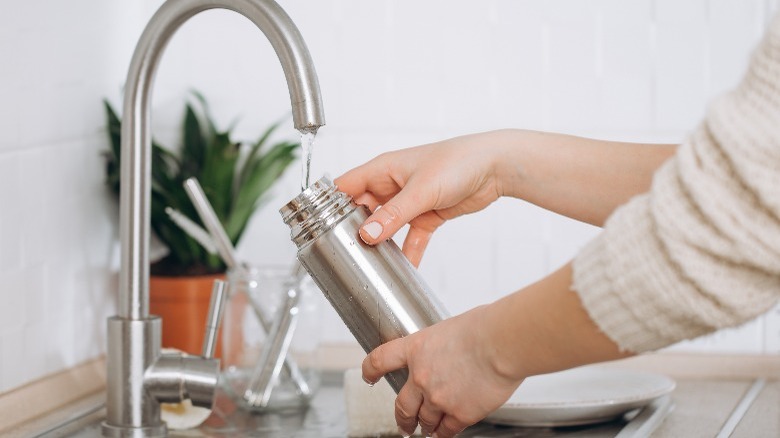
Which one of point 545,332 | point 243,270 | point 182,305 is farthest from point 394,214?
point 182,305

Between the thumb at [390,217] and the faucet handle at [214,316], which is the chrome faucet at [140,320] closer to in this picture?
the faucet handle at [214,316]

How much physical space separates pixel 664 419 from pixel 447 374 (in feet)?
1.87

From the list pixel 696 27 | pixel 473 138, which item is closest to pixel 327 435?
pixel 473 138

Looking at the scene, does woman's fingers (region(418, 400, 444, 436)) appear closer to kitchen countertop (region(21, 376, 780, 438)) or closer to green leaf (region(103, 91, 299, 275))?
kitchen countertop (region(21, 376, 780, 438))

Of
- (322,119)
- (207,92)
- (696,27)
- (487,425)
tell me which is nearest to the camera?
(322,119)

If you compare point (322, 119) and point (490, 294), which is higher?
point (322, 119)

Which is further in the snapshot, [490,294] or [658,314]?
[490,294]

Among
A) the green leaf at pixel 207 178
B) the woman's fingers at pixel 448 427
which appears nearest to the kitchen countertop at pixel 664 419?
the green leaf at pixel 207 178

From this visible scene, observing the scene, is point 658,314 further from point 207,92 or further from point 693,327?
point 207,92

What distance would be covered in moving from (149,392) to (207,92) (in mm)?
648

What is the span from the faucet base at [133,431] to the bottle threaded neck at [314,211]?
1.25 ft

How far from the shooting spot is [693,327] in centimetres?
84

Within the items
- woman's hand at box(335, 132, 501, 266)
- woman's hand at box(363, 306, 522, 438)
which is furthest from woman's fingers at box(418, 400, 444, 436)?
woman's hand at box(335, 132, 501, 266)

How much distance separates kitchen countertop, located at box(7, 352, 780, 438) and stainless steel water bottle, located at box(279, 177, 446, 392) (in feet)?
1.19
